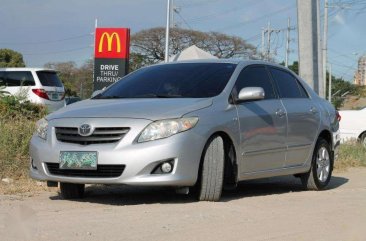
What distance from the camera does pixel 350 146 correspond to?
14.3m

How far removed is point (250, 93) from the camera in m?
7.28

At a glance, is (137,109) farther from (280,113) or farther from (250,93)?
(280,113)

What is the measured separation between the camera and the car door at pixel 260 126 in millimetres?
7332

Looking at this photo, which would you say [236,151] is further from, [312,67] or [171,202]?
[312,67]

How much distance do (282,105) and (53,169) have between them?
2.98 metres

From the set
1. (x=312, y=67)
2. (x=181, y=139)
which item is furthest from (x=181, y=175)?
(x=312, y=67)

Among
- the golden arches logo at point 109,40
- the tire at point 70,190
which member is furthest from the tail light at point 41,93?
the tire at point 70,190

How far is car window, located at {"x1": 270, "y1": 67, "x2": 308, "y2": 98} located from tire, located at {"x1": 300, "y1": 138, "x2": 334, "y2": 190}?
2.32 ft

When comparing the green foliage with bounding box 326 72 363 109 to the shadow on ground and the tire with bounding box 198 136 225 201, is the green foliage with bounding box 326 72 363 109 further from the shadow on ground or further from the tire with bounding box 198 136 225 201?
the tire with bounding box 198 136 225 201

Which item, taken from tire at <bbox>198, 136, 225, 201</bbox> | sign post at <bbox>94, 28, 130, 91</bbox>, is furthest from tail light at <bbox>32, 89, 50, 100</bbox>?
tire at <bbox>198, 136, 225, 201</bbox>

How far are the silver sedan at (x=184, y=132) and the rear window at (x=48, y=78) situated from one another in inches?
511

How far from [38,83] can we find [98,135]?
46.9 ft

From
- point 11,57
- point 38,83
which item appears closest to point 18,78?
point 38,83

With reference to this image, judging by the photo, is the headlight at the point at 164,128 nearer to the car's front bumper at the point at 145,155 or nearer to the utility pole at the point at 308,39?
the car's front bumper at the point at 145,155
